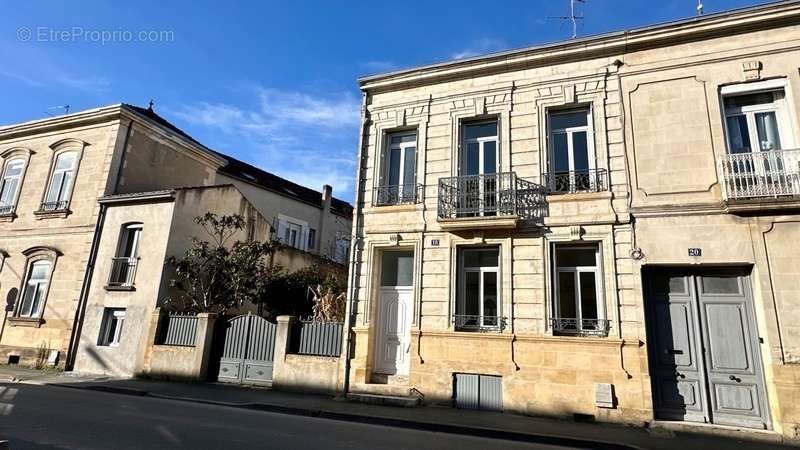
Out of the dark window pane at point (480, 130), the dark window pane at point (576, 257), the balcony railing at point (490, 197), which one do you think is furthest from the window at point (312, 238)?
the dark window pane at point (576, 257)

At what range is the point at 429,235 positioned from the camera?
10.7 meters

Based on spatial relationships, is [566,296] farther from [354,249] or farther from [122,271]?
[122,271]

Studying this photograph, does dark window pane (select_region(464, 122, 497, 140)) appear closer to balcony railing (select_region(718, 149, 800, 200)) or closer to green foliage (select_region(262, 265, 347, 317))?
balcony railing (select_region(718, 149, 800, 200))

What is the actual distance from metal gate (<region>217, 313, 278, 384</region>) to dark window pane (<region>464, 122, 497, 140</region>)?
22.6ft

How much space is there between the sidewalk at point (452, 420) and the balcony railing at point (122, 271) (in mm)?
3631

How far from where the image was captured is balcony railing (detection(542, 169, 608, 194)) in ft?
31.9

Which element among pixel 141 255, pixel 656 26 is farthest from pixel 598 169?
pixel 141 255

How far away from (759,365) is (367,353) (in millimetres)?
7514

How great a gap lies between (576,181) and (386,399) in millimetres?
6154

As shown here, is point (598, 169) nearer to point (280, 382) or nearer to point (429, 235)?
point (429, 235)

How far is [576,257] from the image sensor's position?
9766 millimetres

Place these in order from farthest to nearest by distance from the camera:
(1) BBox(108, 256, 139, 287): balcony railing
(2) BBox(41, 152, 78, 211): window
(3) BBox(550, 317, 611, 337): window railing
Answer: (2) BBox(41, 152, 78, 211): window, (1) BBox(108, 256, 139, 287): balcony railing, (3) BBox(550, 317, 611, 337): window railing

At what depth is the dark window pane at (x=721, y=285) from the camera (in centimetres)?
877

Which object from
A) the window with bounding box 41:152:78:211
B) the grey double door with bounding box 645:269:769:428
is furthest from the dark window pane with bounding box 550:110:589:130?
the window with bounding box 41:152:78:211
